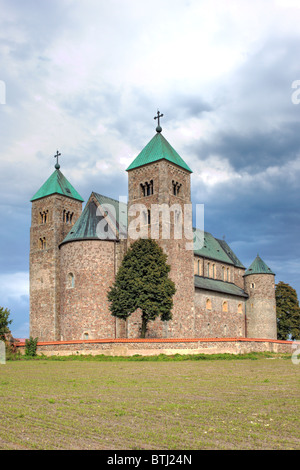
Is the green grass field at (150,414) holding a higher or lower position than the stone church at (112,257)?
lower

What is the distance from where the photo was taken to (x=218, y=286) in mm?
55875

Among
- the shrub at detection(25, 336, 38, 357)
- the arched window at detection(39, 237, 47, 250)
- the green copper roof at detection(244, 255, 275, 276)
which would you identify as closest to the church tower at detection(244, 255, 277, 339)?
the green copper roof at detection(244, 255, 275, 276)

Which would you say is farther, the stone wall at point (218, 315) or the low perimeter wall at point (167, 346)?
the stone wall at point (218, 315)

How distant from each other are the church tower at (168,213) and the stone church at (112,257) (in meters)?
0.09

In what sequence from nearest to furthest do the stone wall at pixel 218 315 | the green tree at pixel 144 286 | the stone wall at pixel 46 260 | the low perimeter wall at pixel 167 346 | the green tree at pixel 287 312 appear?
the low perimeter wall at pixel 167 346, the green tree at pixel 144 286, the stone wall at pixel 218 315, the stone wall at pixel 46 260, the green tree at pixel 287 312

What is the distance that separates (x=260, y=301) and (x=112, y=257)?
23685mm

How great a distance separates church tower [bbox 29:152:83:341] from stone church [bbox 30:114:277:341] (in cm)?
10

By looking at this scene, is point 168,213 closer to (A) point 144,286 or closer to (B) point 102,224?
(B) point 102,224

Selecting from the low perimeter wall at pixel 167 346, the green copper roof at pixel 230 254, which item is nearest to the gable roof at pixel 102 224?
the green copper roof at pixel 230 254

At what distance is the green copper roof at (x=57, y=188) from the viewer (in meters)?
53.8

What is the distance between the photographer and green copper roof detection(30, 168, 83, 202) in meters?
53.8

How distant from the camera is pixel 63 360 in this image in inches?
1318
